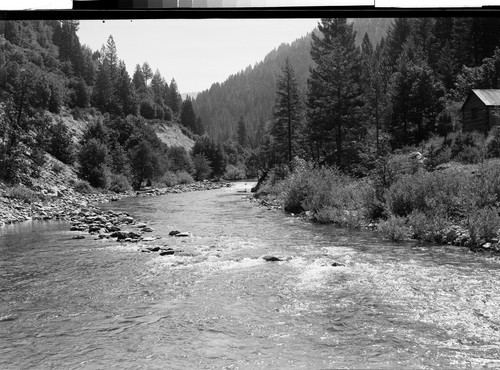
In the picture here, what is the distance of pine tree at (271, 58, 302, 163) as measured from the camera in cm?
3362

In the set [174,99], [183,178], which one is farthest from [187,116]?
[183,178]

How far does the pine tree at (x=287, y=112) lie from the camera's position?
3362 cm

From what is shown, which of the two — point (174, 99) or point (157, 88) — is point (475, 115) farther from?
point (174, 99)

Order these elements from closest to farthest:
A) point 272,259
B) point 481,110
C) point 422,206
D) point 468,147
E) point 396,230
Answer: point 272,259 → point 396,230 → point 422,206 → point 468,147 → point 481,110

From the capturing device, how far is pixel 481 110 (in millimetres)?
21141

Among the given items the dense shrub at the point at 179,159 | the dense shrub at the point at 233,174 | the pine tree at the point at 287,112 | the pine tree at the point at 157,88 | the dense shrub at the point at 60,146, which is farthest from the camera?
the pine tree at the point at 157,88

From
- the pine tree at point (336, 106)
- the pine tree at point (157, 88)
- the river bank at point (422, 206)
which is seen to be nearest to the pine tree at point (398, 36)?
the pine tree at point (336, 106)

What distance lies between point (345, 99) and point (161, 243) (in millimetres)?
19905

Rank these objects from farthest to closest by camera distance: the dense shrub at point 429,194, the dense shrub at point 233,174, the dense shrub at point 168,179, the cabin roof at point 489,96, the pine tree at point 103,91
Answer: the dense shrub at point 233,174
the pine tree at point 103,91
the dense shrub at point 168,179
the cabin roof at point 489,96
the dense shrub at point 429,194

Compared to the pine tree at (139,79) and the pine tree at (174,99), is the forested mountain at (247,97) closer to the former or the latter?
the pine tree at (174,99)

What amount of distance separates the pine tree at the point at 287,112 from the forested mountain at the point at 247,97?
215 feet

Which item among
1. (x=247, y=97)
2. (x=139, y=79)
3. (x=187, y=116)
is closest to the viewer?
(x=139, y=79)

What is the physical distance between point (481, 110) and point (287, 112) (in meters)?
15.4

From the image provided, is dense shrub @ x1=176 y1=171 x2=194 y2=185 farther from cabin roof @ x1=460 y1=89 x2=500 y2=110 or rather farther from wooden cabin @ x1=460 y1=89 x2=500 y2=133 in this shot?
cabin roof @ x1=460 y1=89 x2=500 y2=110
